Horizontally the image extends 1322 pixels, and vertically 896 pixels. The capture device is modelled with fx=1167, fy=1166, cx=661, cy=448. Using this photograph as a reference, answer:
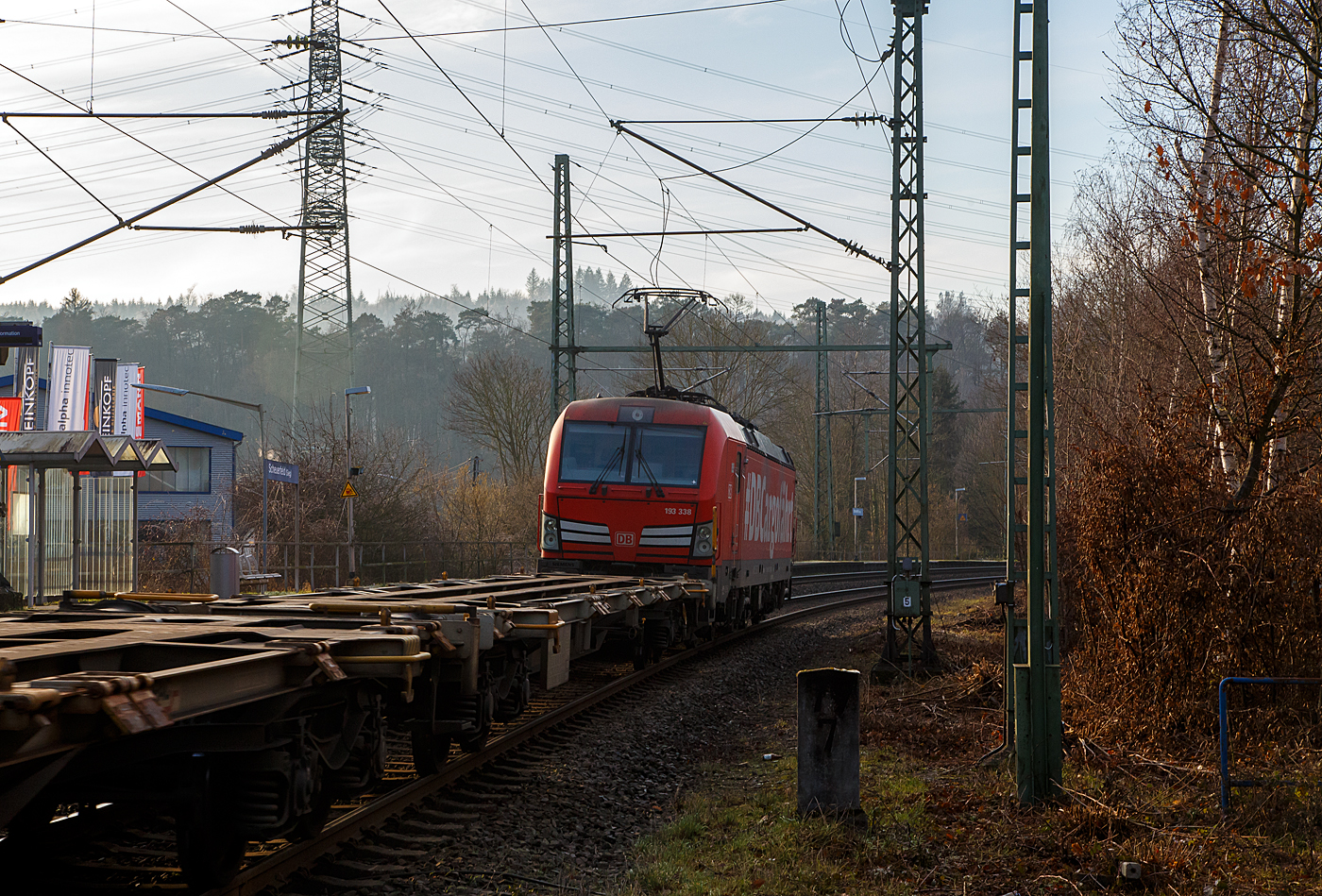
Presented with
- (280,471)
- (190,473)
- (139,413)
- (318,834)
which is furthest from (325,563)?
(318,834)

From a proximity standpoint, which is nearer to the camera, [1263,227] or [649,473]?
[1263,227]

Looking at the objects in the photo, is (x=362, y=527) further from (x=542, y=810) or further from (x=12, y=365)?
(x=542, y=810)

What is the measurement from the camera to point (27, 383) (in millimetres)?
26141

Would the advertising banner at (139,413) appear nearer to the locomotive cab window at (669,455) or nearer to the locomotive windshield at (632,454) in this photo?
the locomotive windshield at (632,454)

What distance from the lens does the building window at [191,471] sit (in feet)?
118

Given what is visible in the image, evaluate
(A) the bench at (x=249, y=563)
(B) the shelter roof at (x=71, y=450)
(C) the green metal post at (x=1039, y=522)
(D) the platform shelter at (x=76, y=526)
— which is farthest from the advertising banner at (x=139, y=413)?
(C) the green metal post at (x=1039, y=522)

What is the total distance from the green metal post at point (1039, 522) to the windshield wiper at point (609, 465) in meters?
7.97

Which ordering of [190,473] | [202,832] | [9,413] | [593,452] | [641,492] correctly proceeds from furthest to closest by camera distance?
1. [190,473]
2. [9,413]
3. [593,452]
4. [641,492]
5. [202,832]

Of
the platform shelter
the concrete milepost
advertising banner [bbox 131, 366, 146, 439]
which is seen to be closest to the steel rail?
the concrete milepost

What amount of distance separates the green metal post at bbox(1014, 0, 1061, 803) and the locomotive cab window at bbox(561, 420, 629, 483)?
7.99m

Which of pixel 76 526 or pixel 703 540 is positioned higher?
pixel 76 526

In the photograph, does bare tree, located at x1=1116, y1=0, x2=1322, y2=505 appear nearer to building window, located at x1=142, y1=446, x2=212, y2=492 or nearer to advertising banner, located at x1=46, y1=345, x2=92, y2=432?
advertising banner, located at x1=46, y1=345, x2=92, y2=432

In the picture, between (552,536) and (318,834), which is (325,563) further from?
(318,834)

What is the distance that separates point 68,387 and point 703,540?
18.0 m
